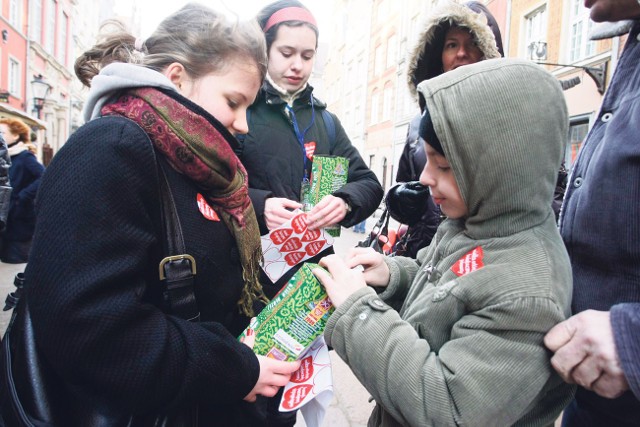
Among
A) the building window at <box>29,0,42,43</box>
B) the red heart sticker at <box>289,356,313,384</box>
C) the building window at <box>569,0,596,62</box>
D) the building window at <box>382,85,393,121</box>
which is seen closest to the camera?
the red heart sticker at <box>289,356,313,384</box>

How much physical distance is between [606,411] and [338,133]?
1.59 metres

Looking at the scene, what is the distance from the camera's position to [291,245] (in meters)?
1.65

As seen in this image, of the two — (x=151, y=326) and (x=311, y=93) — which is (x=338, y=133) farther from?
(x=151, y=326)

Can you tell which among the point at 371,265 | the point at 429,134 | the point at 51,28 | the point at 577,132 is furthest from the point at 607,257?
the point at 51,28

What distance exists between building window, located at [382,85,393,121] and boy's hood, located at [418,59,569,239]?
22099mm

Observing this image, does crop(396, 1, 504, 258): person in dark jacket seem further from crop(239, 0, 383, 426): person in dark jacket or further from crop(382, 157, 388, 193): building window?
crop(382, 157, 388, 193): building window

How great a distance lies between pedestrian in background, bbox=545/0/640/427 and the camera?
36.4 inches

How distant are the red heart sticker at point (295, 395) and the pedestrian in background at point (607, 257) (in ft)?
2.11

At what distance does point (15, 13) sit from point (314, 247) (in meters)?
21.3

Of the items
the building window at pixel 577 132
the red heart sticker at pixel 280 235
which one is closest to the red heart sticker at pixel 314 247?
the red heart sticker at pixel 280 235

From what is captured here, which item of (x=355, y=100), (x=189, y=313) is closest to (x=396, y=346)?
(x=189, y=313)

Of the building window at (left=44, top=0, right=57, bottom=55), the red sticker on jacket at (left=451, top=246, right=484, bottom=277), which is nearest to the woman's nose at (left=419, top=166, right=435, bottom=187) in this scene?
the red sticker on jacket at (left=451, top=246, right=484, bottom=277)

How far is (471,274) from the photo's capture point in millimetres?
1085

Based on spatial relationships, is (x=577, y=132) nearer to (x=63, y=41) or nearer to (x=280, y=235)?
(x=280, y=235)
